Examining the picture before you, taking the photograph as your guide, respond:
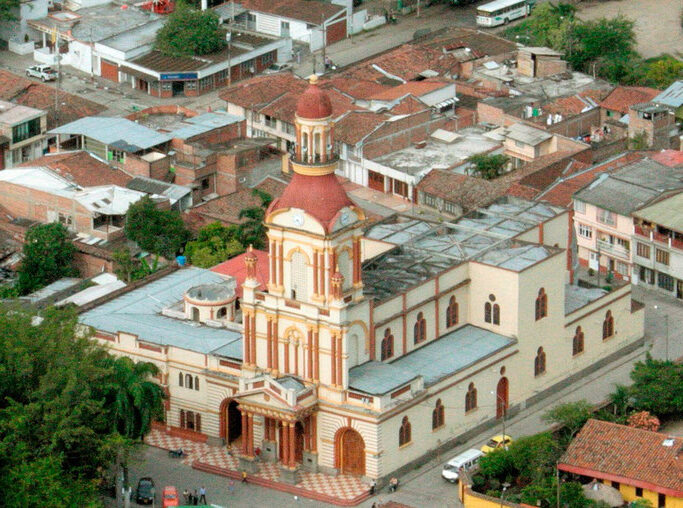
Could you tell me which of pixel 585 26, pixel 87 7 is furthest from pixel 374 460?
pixel 87 7

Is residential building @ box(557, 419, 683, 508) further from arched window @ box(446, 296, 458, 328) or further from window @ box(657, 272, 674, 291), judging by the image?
window @ box(657, 272, 674, 291)

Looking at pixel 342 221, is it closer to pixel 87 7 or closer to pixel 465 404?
pixel 465 404

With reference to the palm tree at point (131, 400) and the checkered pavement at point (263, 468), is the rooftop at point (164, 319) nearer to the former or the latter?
the checkered pavement at point (263, 468)

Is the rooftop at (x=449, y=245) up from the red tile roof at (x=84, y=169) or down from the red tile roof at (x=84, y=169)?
up

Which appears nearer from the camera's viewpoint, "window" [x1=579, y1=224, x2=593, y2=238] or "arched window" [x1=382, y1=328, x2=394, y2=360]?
"arched window" [x1=382, y1=328, x2=394, y2=360]

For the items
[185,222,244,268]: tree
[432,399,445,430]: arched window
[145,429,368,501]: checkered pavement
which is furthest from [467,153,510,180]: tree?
[145,429,368,501]: checkered pavement

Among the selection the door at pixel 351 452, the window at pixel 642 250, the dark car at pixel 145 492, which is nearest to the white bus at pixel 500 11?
the window at pixel 642 250
